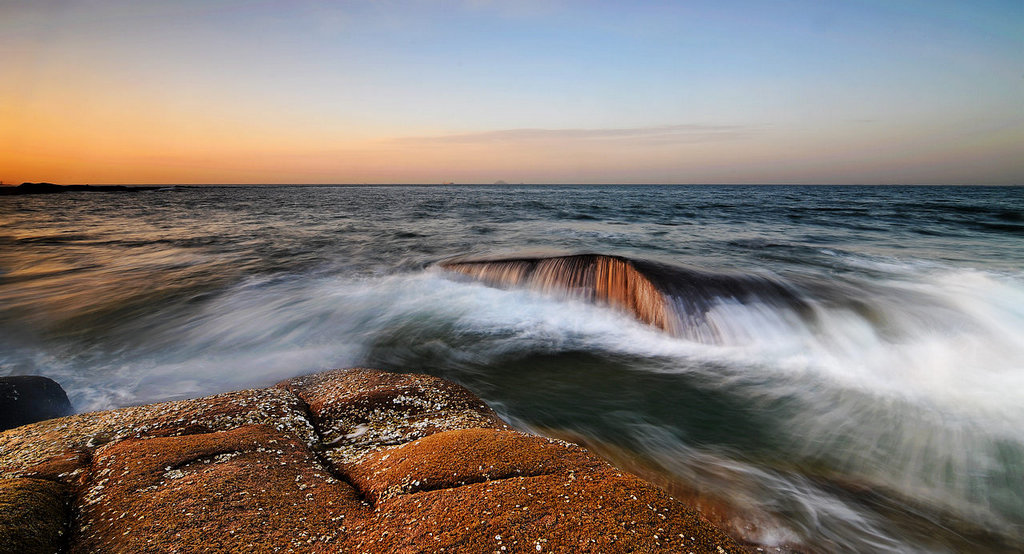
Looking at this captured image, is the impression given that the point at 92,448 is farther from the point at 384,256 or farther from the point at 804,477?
the point at 384,256

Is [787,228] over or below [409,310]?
over

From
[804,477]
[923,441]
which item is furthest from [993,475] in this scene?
[804,477]

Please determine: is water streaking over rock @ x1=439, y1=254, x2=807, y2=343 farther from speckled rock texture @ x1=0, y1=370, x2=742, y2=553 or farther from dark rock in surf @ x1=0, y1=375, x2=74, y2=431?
dark rock in surf @ x1=0, y1=375, x2=74, y2=431

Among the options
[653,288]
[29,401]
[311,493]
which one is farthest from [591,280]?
[29,401]

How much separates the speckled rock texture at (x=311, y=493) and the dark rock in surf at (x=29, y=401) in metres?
1.40

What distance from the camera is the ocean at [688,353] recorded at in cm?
409

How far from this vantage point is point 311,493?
259 centimetres

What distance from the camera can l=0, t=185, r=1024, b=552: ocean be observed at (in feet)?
13.4

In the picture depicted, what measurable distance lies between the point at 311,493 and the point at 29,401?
453cm

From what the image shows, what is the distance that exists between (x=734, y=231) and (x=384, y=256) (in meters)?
15.7

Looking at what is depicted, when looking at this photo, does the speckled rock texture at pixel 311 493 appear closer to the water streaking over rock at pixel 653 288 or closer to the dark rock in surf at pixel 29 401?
the dark rock in surf at pixel 29 401

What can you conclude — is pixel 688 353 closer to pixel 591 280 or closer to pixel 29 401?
pixel 591 280

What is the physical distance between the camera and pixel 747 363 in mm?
6785

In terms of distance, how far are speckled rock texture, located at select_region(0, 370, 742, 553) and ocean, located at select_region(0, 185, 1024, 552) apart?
1.62 metres
